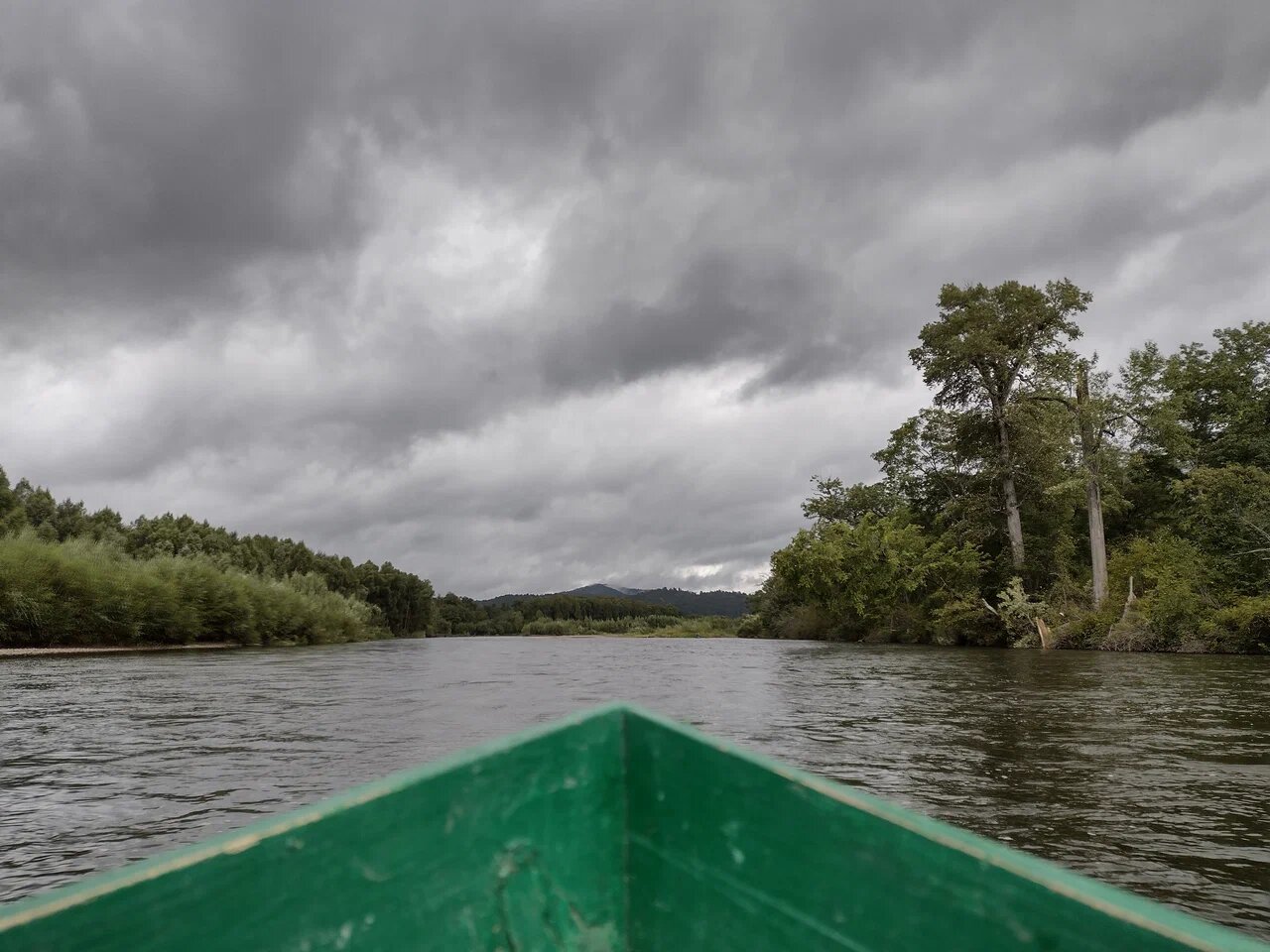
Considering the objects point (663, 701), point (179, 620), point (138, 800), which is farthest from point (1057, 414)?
point (179, 620)

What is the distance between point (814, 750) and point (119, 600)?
28021 millimetres

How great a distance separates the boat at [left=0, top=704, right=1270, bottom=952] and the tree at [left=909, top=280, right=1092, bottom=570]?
A: 30.2 metres

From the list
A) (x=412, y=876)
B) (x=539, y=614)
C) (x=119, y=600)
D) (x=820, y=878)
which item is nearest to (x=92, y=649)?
(x=119, y=600)

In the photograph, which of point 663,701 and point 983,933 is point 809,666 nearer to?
point 663,701

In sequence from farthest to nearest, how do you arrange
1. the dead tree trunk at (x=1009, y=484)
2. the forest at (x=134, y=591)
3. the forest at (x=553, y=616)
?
1. the forest at (x=553, y=616)
2. the dead tree trunk at (x=1009, y=484)
3. the forest at (x=134, y=591)

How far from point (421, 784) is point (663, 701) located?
9.45 metres

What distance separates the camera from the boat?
1.15 meters

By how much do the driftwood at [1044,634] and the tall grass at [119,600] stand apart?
31.3m

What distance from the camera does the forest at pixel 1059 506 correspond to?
2059 cm

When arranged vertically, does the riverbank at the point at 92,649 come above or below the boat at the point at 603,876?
below

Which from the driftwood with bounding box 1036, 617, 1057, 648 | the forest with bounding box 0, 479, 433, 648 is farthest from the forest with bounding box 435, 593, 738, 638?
the driftwood with bounding box 1036, 617, 1057, 648

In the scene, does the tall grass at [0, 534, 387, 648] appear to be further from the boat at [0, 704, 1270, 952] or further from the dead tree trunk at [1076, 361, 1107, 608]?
the dead tree trunk at [1076, 361, 1107, 608]

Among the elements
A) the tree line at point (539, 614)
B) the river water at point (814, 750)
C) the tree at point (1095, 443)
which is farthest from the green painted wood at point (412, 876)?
the tree line at point (539, 614)

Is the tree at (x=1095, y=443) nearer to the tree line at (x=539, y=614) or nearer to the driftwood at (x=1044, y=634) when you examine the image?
the driftwood at (x=1044, y=634)
